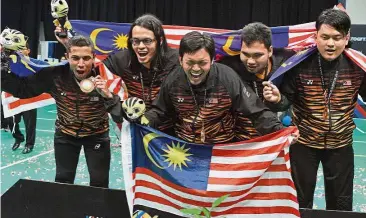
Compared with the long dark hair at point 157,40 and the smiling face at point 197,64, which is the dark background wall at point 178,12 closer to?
the long dark hair at point 157,40

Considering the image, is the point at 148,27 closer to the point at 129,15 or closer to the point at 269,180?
the point at 269,180

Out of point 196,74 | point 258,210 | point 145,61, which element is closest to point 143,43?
point 145,61

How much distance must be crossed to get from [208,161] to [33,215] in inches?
53.2

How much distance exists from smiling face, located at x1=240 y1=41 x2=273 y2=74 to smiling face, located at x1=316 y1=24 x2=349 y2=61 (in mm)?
329

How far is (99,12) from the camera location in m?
12.8

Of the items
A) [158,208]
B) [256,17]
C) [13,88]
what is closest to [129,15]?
[256,17]

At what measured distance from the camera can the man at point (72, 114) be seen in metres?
3.43

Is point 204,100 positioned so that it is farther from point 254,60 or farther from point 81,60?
point 81,60

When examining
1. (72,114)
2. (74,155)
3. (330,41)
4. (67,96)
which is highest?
(330,41)

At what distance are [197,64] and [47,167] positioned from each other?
3.79 m

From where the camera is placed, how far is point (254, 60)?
110 inches

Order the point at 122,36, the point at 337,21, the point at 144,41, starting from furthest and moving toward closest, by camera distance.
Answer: the point at 122,36, the point at 144,41, the point at 337,21

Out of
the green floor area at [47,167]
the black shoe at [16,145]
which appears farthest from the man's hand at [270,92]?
the black shoe at [16,145]

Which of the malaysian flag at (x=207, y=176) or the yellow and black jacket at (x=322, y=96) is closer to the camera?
the malaysian flag at (x=207, y=176)
